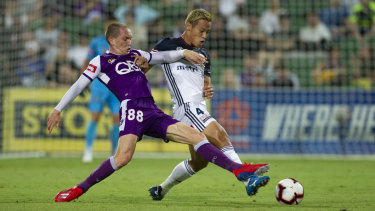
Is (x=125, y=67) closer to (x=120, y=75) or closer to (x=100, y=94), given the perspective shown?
(x=120, y=75)

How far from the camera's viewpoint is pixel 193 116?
6.02 metres

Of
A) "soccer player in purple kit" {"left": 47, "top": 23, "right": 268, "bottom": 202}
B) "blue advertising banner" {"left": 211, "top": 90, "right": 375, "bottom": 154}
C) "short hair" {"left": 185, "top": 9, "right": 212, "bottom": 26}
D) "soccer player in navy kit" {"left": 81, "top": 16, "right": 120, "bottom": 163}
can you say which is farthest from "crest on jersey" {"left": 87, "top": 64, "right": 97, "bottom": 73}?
"blue advertising banner" {"left": 211, "top": 90, "right": 375, "bottom": 154}

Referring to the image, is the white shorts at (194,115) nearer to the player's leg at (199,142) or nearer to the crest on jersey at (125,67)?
the player's leg at (199,142)

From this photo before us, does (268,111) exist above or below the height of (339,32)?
below

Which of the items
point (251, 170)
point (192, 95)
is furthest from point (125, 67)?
point (251, 170)

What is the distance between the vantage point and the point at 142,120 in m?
5.56

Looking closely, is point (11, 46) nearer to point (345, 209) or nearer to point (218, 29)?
point (218, 29)

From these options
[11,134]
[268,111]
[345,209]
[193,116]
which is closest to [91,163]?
[11,134]

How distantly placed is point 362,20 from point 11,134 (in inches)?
338

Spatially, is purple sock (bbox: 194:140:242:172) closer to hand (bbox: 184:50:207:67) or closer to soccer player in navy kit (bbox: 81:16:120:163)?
hand (bbox: 184:50:207:67)

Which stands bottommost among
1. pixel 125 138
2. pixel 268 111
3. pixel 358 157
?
pixel 358 157

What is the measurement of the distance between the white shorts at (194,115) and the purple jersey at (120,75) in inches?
17.9

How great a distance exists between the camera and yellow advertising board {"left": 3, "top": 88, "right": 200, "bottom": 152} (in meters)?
13.2

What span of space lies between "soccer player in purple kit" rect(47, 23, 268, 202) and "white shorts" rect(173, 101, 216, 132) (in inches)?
15.5
